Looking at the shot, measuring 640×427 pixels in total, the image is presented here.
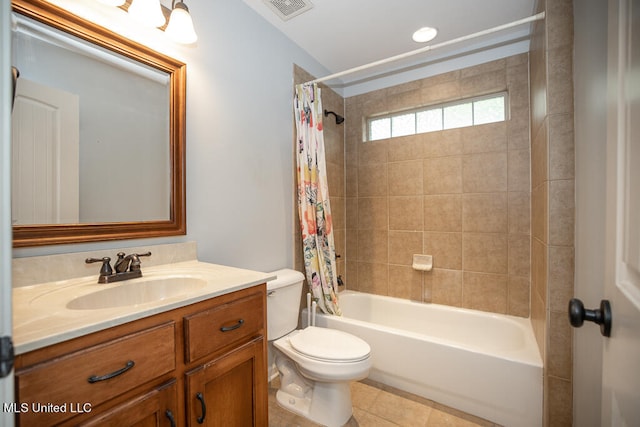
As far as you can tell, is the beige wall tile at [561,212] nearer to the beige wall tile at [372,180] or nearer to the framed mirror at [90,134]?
the beige wall tile at [372,180]

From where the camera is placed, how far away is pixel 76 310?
81 cm

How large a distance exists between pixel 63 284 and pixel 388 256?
2.26m

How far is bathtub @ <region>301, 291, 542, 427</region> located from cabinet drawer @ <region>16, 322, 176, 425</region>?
1.46m

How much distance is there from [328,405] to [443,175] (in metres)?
1.89

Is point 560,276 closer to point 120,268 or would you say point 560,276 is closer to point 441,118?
point 441,118

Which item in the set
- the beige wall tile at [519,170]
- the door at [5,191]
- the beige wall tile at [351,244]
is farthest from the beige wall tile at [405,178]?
the door at [5,191]

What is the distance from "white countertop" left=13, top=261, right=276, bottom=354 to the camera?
2.09ft

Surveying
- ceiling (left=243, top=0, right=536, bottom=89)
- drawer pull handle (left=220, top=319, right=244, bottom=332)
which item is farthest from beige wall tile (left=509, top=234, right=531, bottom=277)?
drawer pull handle (left=220, top=319, right=244, bottom=332)

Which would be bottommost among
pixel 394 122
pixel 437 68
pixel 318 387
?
pixel 318 387

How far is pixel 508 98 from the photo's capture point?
2.12 m

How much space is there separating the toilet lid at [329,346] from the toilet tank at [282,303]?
10cm

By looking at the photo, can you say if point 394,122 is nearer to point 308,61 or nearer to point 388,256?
point 308,61

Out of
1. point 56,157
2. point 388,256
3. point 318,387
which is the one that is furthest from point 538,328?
point 56,157

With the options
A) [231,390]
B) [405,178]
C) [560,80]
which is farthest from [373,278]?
[560,80]
